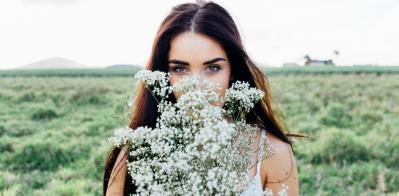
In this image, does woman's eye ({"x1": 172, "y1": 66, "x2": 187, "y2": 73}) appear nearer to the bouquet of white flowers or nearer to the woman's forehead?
the woman's forehead

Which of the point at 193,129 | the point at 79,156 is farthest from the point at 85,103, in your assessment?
the point at 193,129

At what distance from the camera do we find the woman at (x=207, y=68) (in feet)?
8.24

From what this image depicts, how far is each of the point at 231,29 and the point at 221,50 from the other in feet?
0.83

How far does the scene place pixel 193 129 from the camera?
1.44 meters

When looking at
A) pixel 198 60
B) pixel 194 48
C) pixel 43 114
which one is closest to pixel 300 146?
pixel 194 48

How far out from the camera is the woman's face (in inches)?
95.7

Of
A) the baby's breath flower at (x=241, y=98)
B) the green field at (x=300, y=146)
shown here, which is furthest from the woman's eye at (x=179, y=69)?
the baby's breath flower at (x=241, y=98)

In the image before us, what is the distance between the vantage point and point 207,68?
2.46 metres

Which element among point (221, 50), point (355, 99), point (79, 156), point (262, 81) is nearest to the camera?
point (221, 50)

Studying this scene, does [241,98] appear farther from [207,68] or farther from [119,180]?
[119,180]

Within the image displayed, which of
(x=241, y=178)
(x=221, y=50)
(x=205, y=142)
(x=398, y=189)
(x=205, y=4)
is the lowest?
(x=398, y=189)

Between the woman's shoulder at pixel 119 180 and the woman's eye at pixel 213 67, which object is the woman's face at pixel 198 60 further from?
the woman's shoulder at pixel 119 180

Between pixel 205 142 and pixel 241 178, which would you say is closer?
pixel 205 142

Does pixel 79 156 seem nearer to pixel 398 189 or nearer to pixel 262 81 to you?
pixel 398 189
